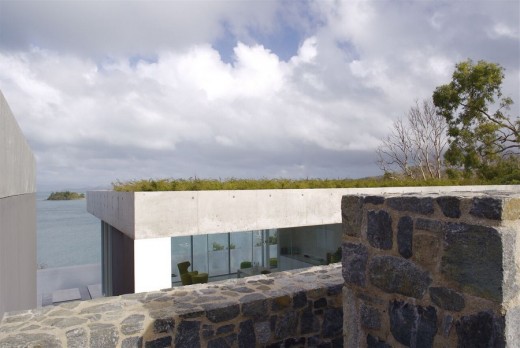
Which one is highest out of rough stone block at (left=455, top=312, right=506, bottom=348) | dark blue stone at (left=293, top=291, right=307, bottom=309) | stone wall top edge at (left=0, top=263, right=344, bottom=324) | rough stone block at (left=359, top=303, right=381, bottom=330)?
rough stone block at (left=455, top=312, right=506, bottom=348)

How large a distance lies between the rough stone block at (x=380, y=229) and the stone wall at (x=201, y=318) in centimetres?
161

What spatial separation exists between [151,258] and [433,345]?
564 centimetres

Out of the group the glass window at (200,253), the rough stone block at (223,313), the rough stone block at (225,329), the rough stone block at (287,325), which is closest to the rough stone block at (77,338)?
the rough stone block at (223,313)

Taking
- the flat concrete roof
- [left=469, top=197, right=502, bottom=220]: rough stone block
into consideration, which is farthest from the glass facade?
[left=469, top=197, right=502, bottom=220]: rough stone block

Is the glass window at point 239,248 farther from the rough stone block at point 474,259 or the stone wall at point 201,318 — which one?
the rough stone block at point 474,259

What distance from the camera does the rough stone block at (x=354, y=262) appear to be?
290cm

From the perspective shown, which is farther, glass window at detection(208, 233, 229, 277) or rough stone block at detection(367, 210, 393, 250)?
glass window at detection(208, 233, 229, 277)

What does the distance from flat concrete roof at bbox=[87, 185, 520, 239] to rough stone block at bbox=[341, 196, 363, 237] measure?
11.8 feet

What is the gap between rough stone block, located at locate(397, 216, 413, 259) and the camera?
2.52m

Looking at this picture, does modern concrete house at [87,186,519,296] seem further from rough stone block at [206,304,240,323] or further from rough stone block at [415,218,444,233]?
rough stone block at [206,304,240,323]

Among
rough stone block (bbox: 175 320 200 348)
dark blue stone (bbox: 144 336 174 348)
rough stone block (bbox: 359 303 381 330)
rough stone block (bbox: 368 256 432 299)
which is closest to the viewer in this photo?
rough stone block (bbox: 368 256 432 299)

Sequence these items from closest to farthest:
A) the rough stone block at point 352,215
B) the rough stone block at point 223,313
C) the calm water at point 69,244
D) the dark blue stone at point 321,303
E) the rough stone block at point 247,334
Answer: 1. the rough stone block at point 352,215
2. the rough stone block at point 223,313
3. the rough stone block at point 247,334
4. the dark blue stone at point 321,303
5. the calm water at point 69,244

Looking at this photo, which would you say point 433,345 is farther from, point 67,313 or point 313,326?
point 67,313

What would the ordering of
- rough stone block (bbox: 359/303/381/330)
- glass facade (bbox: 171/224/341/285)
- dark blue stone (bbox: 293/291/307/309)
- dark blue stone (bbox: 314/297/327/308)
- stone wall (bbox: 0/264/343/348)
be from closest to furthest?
rough stone block (bbox: 359/303/381/330) < stone wall (bbox: 0/264/343/348) < dark blue stone (bbox: 293/291/307/309) < dark blue stone (bbox: 314/297/327/308) < glass facade (bbox: 171/224/341/285)
